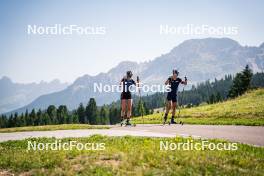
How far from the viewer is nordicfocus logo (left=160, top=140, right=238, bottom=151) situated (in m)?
12.7

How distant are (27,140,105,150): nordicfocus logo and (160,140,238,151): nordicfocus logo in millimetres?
2391

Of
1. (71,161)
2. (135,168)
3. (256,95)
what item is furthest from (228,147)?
(256,95)

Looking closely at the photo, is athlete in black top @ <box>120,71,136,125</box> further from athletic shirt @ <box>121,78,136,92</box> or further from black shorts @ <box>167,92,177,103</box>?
black shorts @ <box>167,92,177,103</box>

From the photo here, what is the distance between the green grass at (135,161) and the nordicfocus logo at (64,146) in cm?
55

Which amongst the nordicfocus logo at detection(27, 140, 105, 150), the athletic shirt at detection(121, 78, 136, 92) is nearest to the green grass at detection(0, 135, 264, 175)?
the nordicfocus logo at detection(27, 140, 105, 150)

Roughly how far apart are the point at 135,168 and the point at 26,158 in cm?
404

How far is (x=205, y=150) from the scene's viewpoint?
12289 millimetres

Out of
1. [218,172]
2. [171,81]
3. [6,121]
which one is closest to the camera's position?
[218,172]

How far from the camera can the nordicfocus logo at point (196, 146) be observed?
41.7ft

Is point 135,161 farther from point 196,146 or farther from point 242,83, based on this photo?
point 242,83

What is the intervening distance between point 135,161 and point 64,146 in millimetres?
4081

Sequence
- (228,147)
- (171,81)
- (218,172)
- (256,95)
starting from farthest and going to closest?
(256,95), (171,81), (228,147), (218,172)

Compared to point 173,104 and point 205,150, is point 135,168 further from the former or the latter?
point 173,104

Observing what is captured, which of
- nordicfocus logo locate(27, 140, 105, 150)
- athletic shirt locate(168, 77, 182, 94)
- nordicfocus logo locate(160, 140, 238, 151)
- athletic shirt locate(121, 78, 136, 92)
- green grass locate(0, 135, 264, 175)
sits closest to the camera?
green grass locate(0, 135, 264, 175)
